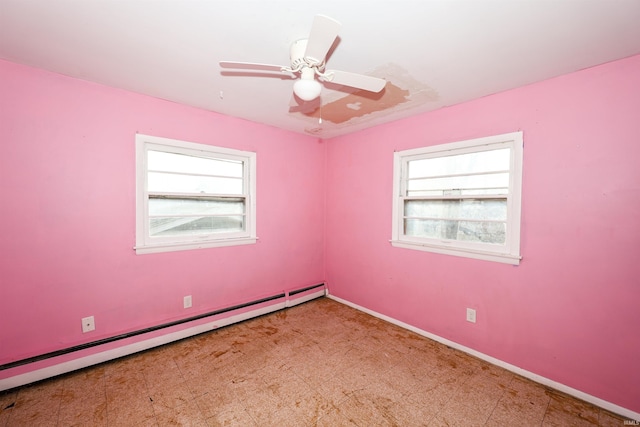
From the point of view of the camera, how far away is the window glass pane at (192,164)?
8.57 feet

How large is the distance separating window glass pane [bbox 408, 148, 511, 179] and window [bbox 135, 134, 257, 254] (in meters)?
2.00

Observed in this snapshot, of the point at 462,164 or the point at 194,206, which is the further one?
the point at 194,206

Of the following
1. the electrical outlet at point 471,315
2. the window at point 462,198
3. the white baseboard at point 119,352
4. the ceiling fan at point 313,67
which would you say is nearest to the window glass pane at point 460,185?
the window at point 462,198

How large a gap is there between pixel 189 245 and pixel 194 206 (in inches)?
17.0

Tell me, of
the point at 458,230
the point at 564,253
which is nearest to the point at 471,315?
the point at 458,230

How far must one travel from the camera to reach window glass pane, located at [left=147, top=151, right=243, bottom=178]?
261 centimetres

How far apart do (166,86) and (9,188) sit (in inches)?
54.8

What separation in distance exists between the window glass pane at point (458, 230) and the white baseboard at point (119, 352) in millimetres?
2058

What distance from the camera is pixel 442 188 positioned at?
9.02 ft

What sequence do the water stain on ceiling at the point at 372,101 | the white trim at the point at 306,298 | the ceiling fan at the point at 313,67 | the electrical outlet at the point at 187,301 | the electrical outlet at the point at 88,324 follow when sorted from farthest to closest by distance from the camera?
the white trim at the point at 306,298
the electrical outlet at the point at 187,301
the electrical outlet at the point at 88,324
the water stain on ceiling at the point at 372,101
the ceiling fan at the point at 313,67

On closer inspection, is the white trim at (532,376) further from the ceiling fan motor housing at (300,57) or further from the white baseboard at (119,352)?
the ceiling fan motor housing at (300,57)

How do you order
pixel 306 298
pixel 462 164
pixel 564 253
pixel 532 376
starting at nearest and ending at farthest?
1. pixel 564 253
2. pixel 532 376
3. pixel 462 164
4. pixel 306 298

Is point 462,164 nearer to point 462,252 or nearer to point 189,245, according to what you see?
point 462,252

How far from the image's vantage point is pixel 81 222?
220cm
